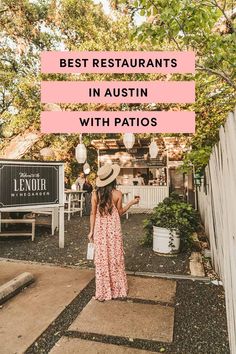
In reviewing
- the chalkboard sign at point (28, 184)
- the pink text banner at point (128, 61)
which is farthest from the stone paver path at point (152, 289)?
the pink text banner at point (128, 61)

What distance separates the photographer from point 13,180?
20.4 feet

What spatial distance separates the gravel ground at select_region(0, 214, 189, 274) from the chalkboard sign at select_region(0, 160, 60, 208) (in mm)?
1021

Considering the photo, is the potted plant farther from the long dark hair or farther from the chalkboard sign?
the long dark hair

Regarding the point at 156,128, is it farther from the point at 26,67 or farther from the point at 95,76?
the point at 26,67

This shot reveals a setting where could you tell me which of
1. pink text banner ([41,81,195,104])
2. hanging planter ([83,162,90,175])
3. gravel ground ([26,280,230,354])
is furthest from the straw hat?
hanging planter ([83,162,90,175])

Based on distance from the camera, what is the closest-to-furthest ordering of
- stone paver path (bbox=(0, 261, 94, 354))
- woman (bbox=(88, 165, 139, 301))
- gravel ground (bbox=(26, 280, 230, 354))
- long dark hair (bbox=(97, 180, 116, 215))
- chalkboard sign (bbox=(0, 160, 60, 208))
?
gravel ground (bbox=(26, 280, 230, 354)) → stone paver path (bbox=(0, 261, 94, 354)) → woman (bbox=(88, 165, 139, 301)) → long dark hair (bbox=(97, 180, 116, 215)) → chalkboard sign (bbox=(0, 160, 60, 208))

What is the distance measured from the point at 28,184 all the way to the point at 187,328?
4.30m

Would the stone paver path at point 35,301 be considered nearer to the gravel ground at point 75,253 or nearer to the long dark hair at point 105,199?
the gravel ground at point 75,253

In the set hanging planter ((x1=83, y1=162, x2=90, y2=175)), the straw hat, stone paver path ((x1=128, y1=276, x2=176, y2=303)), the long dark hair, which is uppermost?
hanging planter ((x1=83, y1=162, x2=90, y2=175))

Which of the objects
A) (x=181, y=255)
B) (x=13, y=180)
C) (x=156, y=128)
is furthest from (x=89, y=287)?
(x=156, y=128)

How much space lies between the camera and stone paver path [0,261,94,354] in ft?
9.97

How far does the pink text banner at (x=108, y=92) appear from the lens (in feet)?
37.8

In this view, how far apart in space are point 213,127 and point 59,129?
8.42 metres

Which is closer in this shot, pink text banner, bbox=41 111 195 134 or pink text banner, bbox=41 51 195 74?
pink text banner, bbox=41 51 195 74
